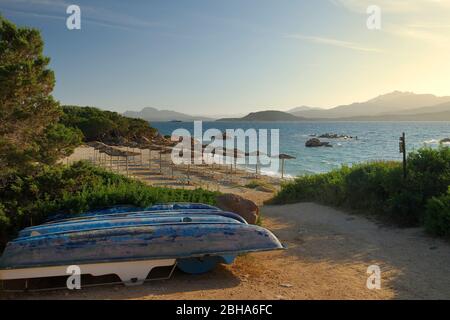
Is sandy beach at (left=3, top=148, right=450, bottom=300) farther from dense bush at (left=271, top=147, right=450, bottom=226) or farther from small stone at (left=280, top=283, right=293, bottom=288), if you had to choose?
dense bush at (left=271, top=147, right=450, bottom=226)

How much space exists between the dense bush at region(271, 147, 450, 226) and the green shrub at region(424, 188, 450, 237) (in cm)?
68

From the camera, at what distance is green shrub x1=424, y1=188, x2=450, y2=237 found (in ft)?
Answer: 26.8

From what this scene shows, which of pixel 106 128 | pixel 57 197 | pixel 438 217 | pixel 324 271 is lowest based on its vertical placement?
pixel 324 271

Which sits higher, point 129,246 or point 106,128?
point 106,128

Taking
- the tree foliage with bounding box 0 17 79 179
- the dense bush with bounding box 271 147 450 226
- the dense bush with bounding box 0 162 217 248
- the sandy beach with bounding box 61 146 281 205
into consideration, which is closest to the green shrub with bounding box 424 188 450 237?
the dense bush with bounding box 271 147 450 226

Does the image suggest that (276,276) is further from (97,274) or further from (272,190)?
(272,190)

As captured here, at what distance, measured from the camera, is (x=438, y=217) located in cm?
836

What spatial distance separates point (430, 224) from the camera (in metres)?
8.49

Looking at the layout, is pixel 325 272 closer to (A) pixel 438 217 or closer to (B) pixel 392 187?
(A) pixel 438 217

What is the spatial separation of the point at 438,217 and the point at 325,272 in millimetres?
3457

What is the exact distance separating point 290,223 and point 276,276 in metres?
4.40

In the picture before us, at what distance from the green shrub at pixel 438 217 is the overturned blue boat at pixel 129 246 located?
4.19 metres

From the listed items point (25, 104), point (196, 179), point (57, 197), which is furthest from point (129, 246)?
point (196, 179)
